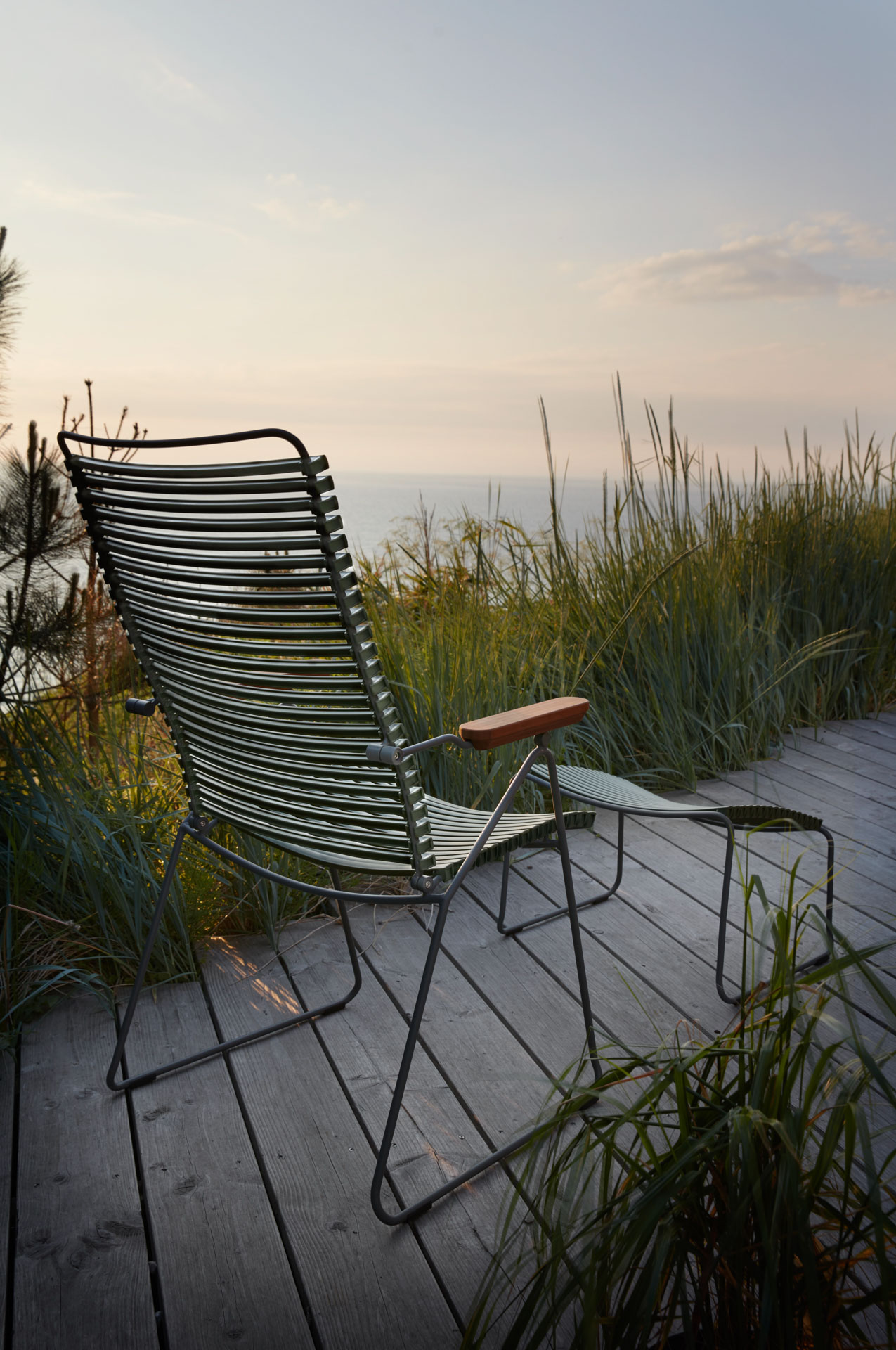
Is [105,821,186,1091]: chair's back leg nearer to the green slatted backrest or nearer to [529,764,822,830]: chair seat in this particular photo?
the green slatted backrest

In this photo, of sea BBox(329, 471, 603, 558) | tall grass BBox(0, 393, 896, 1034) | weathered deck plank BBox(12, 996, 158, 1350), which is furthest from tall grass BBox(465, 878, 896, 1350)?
sea BBox(329, 471, 603, 558)

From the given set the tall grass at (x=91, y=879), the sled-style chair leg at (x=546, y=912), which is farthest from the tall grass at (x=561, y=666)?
the sled-style chair leg at (x=546, y=912)

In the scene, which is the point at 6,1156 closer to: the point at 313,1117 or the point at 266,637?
the point at 313,1117

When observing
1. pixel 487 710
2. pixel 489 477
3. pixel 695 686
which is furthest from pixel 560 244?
pixel 487 710

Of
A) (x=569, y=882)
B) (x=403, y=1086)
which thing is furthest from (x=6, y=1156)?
(x=569, y=882)

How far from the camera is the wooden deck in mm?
1185

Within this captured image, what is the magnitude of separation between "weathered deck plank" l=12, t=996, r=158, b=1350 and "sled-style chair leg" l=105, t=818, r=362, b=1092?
0.06 meters

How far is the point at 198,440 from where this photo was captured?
1192 mm

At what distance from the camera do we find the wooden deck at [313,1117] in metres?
1.18

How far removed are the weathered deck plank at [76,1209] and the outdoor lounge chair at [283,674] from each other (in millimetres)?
179

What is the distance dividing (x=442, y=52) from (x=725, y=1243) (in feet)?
32.2

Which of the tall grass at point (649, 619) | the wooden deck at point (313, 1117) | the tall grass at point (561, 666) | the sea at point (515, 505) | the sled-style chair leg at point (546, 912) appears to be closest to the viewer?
the wooden deck at point (313, 1117)

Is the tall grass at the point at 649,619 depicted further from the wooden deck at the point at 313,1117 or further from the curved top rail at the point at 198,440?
the curved top rail at the point at 198,440

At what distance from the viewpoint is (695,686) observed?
3482 millimetres
